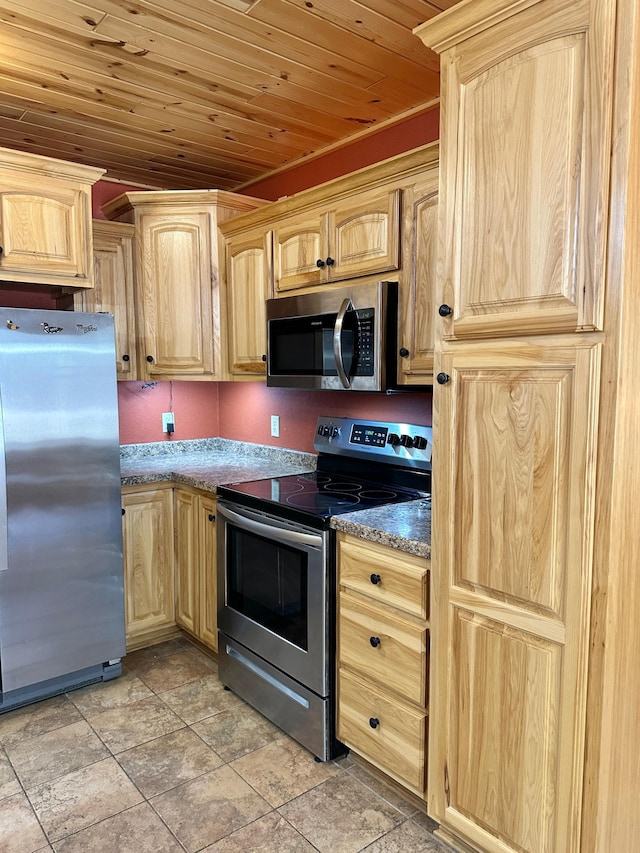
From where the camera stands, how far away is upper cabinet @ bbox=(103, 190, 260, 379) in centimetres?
311

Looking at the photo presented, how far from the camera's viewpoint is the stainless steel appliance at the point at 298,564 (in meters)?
2.13

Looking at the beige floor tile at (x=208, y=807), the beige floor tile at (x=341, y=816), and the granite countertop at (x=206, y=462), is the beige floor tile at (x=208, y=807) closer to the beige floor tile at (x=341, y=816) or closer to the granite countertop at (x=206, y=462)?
the beige floor tile at (x=341, y=816)

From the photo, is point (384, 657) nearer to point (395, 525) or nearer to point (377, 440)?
point (395, 525)

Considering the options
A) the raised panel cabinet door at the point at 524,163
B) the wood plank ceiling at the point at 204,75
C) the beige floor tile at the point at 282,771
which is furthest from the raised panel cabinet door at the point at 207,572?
the wood plank ceiling at the point at 204,75

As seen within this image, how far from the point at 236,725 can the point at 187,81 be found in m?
2.61

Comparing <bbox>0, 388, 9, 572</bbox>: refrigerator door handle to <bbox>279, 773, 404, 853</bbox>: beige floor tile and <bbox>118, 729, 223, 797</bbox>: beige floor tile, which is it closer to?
<bbox>118, 729, 223, 797</bbox>: beige floor tile

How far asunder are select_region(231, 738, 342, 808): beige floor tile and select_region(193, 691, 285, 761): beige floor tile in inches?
2.0

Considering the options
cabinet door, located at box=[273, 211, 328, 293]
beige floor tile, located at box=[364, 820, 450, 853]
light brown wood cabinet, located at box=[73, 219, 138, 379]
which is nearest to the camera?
beige floor tile, located at box=[364, 820, 450, 853]

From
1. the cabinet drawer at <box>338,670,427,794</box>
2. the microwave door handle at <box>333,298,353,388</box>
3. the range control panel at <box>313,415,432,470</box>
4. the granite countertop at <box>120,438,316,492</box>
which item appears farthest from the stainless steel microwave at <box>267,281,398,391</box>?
the cabinet drawer at <box>338,670,427,794</box>

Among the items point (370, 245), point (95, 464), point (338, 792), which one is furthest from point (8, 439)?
point (338, 792)

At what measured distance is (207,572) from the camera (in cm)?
286

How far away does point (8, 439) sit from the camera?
94.0 inches

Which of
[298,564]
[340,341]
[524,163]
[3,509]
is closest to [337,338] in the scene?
[340,341]

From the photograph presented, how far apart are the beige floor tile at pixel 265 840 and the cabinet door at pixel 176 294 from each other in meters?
2.09
